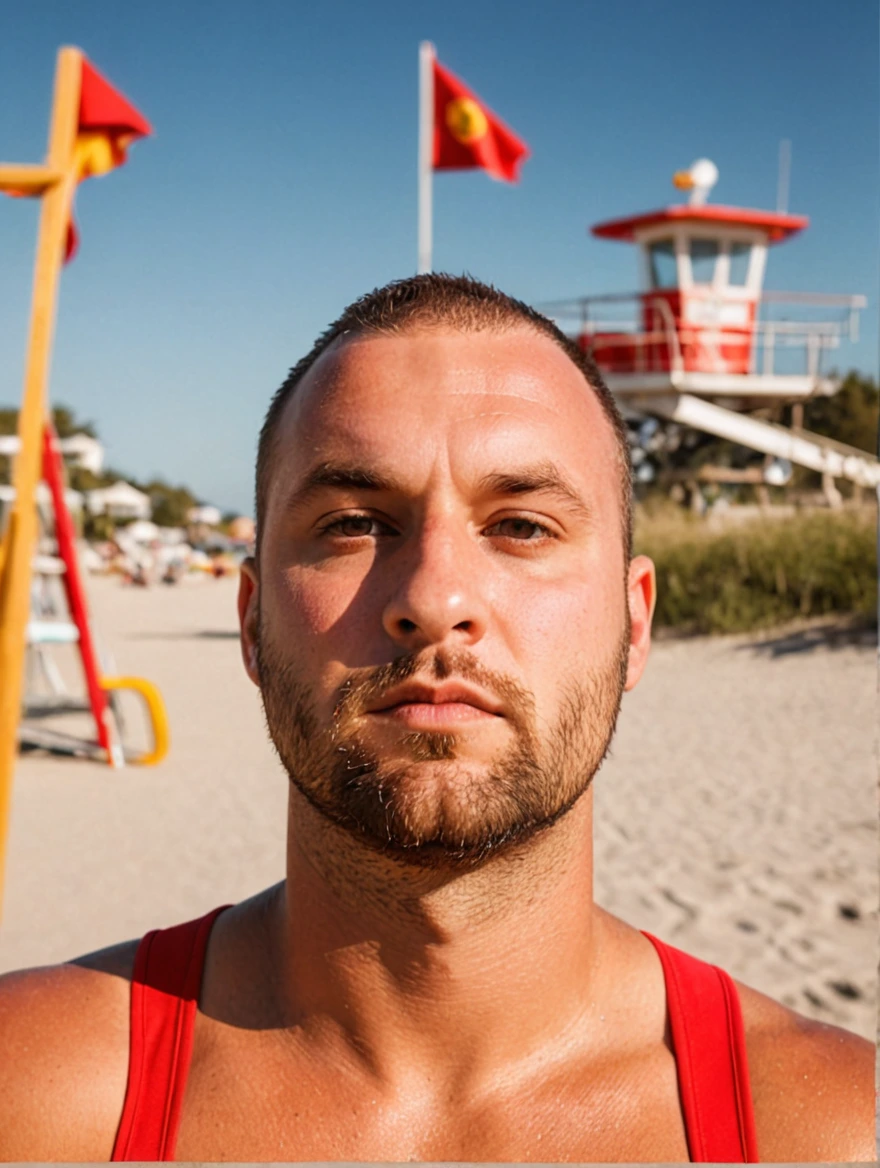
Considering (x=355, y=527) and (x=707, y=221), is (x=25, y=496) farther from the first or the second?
Answer: (x=707, y=221)

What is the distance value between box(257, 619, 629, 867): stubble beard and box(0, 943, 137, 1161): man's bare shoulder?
321 mm

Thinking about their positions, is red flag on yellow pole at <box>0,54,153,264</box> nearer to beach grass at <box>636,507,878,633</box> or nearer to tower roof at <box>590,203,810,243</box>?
beach grass at <box>636,507,878,633</box>

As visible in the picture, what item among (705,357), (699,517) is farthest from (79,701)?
(705,357)

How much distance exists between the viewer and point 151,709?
6.08 m

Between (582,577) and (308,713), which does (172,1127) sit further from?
(582,577)

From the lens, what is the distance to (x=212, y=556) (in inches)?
1241

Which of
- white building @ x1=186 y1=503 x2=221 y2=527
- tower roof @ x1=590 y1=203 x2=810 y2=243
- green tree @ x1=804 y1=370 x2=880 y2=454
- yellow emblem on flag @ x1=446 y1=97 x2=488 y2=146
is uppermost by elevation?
tower roof @ x1=590 y1=203 x2=810 y2=243

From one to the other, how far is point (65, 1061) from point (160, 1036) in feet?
0.29

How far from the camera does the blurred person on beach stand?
877mm

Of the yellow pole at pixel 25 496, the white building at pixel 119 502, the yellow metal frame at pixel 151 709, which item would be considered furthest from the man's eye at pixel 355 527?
the white building at pixel 119 502

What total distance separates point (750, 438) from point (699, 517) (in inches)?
51.5

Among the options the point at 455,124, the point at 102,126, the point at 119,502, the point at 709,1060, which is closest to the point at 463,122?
the point at 455,124

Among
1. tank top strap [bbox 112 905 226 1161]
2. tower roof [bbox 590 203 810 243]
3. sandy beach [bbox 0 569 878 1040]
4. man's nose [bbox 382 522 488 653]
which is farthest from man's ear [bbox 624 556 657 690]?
tower roof [bbox 590 203 810 243]

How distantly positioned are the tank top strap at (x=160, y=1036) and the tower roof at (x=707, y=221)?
49.6 ft
